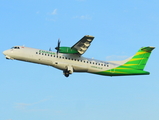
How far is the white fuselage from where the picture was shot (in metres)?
40.1

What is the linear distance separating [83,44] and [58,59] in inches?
148

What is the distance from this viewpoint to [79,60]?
41562 millimetres

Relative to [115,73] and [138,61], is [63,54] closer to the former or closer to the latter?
[115,73]

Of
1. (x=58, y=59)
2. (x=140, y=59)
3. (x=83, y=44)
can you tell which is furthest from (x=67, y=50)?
(x=140, y=59)

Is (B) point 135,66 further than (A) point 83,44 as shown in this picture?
Yes

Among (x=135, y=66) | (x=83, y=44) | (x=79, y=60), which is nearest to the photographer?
(x=83, y=44)

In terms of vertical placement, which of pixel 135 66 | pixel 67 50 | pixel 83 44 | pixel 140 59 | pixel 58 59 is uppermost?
pixel 83 44

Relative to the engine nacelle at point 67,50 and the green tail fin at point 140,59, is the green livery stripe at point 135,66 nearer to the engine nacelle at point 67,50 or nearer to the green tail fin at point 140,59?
the green tail fin at point 140,59

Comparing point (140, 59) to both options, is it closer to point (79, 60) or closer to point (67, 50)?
point (79, 60)

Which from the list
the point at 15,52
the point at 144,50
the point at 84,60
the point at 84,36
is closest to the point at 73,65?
the point at 84,60

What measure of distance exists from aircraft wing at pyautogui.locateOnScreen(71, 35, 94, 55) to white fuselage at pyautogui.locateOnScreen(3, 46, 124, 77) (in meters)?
1.20

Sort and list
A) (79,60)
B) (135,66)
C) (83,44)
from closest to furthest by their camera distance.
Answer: (83,44) < (79,60) < (135,66)

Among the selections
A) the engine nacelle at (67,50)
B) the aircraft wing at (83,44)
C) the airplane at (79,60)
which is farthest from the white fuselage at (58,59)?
the aircraft wing at (83,44)

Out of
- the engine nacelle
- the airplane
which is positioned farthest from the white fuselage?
the engine nacelle
